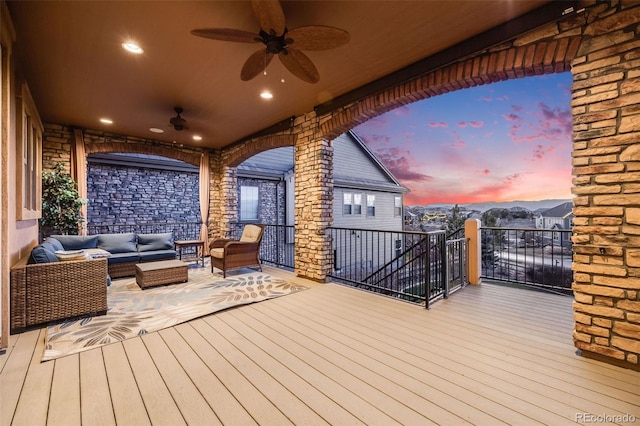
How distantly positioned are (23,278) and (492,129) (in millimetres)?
15614

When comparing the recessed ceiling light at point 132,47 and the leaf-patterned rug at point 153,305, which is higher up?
the recessed ceiling light at point 132,47

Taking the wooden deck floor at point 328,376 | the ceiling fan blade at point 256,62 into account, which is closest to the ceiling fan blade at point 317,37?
the ceiling fan blade at point 256,62

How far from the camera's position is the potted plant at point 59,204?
468 cm

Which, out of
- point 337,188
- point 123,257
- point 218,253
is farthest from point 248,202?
point 123,257

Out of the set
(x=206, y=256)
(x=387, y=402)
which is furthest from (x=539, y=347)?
(x=206, y=256)

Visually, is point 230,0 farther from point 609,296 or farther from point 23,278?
point 609,296

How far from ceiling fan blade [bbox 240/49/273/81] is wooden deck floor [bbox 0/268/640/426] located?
2615 millimetres

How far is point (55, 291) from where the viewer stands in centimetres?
277

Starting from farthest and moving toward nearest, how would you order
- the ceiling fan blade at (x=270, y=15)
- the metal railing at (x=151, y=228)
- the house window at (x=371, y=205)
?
1. the house window at (x=371, y=205)
2. the metal railing at (x=151, y=228)
3. the ceiling fan blade at (x=270, y=15)

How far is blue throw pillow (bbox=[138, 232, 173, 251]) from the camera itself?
17.3 ft

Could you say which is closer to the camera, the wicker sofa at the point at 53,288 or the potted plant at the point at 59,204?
the wicker sofa at the point at 53,288

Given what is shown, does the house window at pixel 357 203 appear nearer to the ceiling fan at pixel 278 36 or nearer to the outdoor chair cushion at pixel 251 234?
the outdoor chair cushion at pixel 251 234

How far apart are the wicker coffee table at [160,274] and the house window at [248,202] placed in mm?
4589

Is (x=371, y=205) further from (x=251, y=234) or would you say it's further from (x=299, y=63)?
(x=299, y=63)
